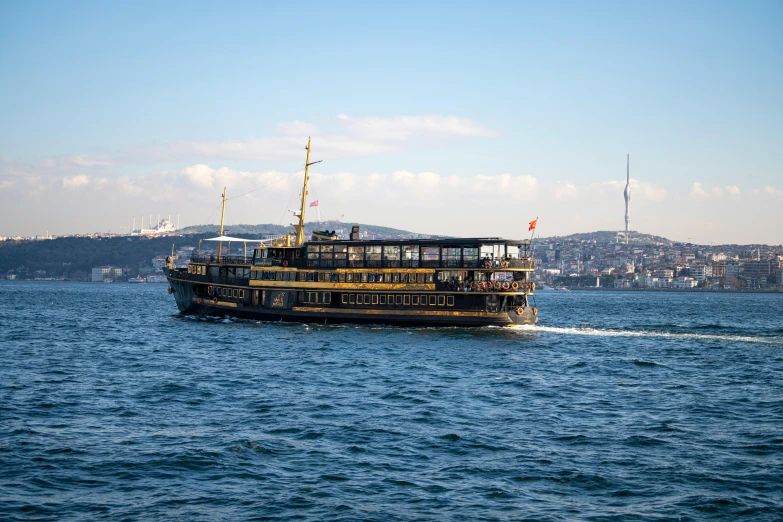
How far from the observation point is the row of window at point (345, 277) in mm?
55062

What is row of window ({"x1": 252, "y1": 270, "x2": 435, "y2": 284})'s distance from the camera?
181 feet

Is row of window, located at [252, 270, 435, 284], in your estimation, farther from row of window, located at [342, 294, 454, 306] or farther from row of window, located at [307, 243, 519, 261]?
row of window, located at [307, 243, 519, 261]

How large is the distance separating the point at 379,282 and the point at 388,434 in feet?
107

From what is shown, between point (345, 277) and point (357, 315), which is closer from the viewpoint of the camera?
point (357, 315)

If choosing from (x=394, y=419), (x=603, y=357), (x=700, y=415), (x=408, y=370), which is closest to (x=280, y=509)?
(x=394, y=419)

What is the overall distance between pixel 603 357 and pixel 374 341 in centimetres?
1372

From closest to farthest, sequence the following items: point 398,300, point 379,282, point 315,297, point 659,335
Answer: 1. point 398,300
2. point 379,282
3. point 659,335
4. point 315,297

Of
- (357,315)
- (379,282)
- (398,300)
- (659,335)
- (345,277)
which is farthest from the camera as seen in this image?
(345,277)

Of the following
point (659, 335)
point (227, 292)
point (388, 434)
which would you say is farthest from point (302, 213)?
point (388, 434)

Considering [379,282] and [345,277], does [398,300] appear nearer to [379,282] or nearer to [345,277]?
[379,282]

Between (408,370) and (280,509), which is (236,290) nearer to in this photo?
(408,370)

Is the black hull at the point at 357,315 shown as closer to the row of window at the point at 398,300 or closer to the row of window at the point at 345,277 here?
the row of window at the point at 398,300

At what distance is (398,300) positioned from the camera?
55.2 metres

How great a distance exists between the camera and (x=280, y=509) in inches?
664
